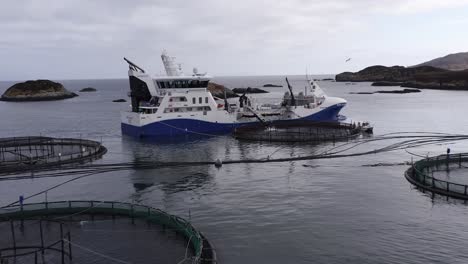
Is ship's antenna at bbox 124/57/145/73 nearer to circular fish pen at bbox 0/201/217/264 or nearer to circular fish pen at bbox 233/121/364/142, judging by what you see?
circular fish pen at bbox 233/121/364/142

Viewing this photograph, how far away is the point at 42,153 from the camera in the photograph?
55.4 metres

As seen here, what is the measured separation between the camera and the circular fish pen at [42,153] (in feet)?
155

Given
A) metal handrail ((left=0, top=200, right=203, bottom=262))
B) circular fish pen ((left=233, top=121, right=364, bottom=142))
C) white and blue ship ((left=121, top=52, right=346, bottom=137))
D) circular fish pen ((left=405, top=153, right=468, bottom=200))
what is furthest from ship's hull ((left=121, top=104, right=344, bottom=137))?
metal handrail ((left=0, top=200, right=203, bottom=262))

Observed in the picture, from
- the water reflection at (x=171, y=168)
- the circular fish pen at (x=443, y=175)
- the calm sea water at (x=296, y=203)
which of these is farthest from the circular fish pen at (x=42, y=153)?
the circular fish pen at (x=443, y=175)

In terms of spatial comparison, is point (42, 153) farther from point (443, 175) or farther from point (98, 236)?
point (443, 175)

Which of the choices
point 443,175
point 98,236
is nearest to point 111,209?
point 98,236

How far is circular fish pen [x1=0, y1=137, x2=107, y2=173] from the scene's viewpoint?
1858 inches

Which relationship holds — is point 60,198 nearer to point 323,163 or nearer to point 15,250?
point 15,250

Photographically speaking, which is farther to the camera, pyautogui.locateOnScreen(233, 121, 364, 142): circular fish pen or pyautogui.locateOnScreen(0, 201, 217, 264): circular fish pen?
pyautogui.locateOnScreen(233, 121, 364, 142): circular fish pen

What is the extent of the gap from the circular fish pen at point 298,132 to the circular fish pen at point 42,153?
80.6 feet

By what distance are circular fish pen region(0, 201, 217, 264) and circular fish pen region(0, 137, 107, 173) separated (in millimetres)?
17571

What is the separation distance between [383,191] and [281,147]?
23.7 meters

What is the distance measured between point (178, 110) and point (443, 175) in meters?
45.0

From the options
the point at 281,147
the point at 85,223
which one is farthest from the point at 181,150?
the point at 85,223
